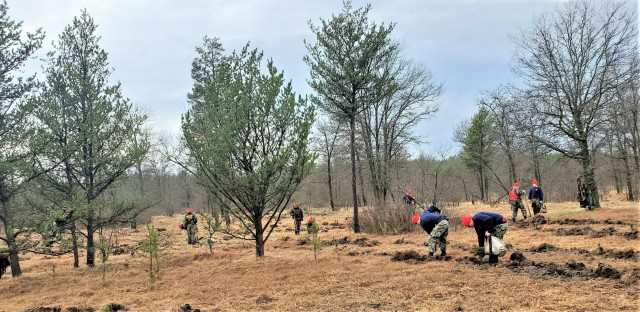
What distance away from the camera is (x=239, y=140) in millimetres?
10648

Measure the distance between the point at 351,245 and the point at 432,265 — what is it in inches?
203

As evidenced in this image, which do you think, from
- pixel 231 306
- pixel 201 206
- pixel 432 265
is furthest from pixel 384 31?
pixel 201 206

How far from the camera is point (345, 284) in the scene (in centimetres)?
748

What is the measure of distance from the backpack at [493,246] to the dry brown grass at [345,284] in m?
0.40

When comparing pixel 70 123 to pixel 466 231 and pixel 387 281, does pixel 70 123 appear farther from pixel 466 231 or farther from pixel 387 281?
pixel 466 231

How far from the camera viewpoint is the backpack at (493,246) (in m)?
8.18

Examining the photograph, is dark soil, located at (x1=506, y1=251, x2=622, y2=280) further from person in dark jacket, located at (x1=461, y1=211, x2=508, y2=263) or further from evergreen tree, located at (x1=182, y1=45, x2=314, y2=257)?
evergreen tree, located at (x1=182, y1=45, x2=314, y2=257)

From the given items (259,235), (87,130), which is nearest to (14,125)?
(87,130)

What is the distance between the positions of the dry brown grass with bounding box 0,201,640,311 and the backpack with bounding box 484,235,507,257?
0.40 meters

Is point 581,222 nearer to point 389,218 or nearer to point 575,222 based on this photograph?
point 575,222

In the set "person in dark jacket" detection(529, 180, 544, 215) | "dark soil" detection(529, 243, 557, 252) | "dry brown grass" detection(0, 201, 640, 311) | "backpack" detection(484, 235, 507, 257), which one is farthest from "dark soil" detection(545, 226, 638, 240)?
"person in dark jacket" detection(529, 180, 544, 215)

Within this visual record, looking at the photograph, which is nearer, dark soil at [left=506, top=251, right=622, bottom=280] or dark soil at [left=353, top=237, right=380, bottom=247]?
dark soil at [left=506, top=251, right=622, bottom=280]

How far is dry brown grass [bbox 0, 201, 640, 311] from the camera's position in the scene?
571cm

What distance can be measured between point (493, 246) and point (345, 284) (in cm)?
311
